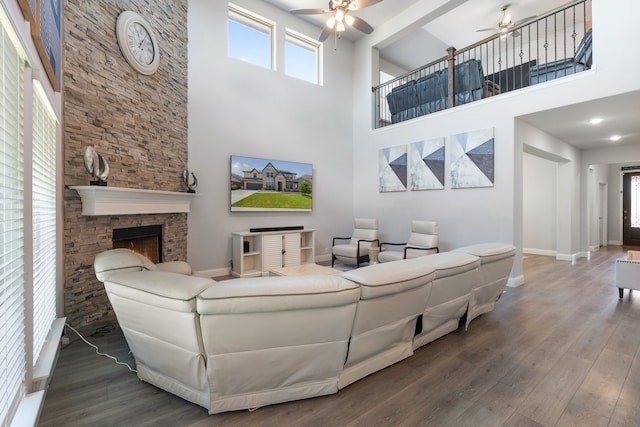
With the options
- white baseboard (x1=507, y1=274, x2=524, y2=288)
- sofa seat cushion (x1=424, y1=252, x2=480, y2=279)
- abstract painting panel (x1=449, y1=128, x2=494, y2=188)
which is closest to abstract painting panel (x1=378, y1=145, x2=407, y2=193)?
abstract painting panel (x1=449, y1=128, x2=494, y2=188)

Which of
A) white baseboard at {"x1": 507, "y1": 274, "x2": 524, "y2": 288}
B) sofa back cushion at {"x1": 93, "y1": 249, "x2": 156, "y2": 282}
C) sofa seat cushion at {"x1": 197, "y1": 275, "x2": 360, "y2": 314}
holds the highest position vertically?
sofa back cushion at {"x1": 93, "y1": 249, "x2": 156, "y2": 282}

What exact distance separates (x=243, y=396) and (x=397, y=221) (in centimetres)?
501

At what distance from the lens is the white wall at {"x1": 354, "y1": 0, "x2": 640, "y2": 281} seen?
11.7ft

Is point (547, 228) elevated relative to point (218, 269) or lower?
elevated

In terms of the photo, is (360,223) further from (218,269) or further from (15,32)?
(15,32)

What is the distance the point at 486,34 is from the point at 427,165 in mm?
4592

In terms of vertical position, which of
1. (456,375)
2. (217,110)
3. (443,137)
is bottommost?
(456,375)

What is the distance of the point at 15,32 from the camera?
4.52 feet

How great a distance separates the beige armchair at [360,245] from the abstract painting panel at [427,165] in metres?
1.16

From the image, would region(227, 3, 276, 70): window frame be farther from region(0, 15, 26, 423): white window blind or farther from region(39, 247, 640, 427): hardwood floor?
region(39, 247, 640, 427): hardwood floor

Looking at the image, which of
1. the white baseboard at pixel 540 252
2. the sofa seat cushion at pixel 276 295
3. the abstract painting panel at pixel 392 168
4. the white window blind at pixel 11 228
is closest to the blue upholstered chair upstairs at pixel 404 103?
the abstract painting panel at pixel 392 168

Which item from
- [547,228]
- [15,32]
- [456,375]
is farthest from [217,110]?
[547,228]

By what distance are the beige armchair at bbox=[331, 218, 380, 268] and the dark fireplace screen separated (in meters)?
3.06

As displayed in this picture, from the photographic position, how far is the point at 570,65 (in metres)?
3.99
